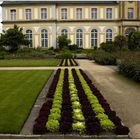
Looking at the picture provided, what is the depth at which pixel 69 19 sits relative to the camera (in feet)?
232

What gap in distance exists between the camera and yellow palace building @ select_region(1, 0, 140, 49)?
7025 cm

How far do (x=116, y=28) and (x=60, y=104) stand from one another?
60891 millimetres

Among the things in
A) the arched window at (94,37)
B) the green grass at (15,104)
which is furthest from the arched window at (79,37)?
the green grass at (15,104)

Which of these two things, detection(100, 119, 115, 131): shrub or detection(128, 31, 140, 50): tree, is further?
detection(128, 31, 140, 50): tree

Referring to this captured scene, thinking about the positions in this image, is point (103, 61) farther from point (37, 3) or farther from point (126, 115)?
point (37, 3)

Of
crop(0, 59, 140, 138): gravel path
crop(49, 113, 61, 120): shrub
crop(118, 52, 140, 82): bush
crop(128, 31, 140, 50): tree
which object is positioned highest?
crop(128, 31, 140, 50): tree

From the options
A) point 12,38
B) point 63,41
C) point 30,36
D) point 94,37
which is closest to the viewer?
point 12,38

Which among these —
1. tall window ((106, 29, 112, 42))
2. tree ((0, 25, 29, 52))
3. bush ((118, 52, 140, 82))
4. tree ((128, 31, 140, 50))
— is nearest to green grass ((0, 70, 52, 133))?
bush ((118, 52, 140, 82))

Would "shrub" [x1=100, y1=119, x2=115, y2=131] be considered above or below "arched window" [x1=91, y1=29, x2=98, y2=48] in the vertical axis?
below

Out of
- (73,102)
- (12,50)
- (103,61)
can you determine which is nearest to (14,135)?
(73,102)

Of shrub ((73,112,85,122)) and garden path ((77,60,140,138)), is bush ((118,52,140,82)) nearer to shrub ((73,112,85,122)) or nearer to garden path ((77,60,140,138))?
garden path ((77,60,140,138))

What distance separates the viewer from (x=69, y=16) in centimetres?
7100

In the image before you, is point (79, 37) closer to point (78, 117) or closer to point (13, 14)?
point (13, 14)

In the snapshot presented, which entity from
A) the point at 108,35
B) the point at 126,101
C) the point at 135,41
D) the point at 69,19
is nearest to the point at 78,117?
the point at 126,101
